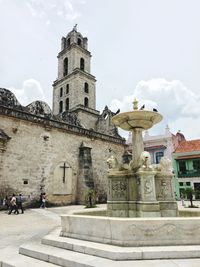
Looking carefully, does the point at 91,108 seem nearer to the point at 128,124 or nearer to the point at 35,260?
the point at 128,124

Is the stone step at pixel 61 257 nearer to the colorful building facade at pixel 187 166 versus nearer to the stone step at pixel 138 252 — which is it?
the stone step at pixel 138 252

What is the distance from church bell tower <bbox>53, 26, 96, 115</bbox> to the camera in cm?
2714

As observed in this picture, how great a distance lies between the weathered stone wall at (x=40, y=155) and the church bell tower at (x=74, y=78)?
9.49 metres

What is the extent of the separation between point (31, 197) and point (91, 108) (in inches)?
617

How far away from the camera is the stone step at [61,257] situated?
335cm

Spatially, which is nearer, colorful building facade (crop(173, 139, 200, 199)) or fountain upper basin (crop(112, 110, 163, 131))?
fountain upper basin (crop(112, 110, 163, 131))

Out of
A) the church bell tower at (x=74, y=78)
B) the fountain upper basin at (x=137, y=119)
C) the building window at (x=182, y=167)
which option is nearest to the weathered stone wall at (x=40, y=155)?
the church bell tower at (x=74, y=78)

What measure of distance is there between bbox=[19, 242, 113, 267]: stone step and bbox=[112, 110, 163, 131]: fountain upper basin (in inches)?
149

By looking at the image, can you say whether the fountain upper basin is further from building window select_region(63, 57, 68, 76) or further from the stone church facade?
building window select_region(63, 57, 68, 76)

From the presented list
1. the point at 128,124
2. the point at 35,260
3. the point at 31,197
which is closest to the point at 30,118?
the point at 31,197

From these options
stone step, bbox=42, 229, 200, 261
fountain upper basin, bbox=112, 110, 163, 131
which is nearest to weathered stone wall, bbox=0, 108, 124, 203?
fountain upper basin, bbox=112, 110, 163, 131

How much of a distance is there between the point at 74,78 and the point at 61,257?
25.6 metres

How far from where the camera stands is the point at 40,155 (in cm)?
1530

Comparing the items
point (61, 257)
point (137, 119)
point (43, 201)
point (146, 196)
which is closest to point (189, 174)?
point (43, 201)
